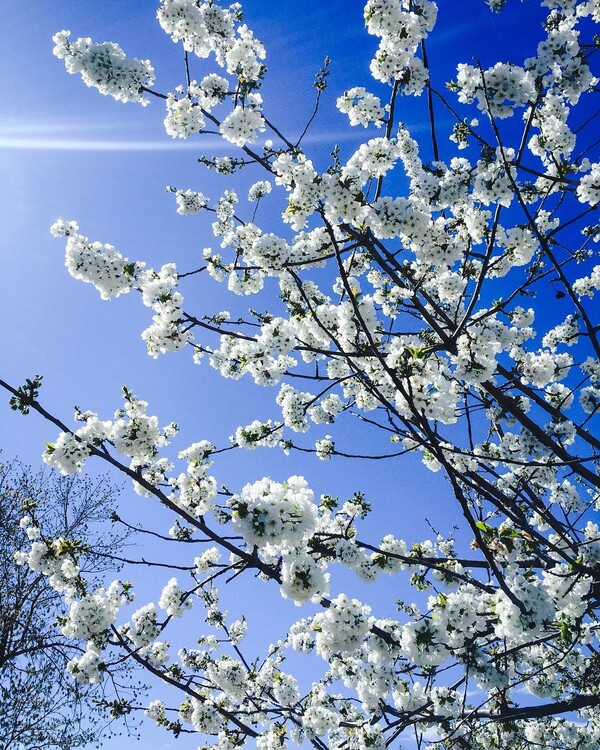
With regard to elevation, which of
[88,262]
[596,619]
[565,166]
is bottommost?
[596,619]

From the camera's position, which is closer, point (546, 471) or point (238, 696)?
point (546, 471)

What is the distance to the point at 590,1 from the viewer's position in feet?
17.6

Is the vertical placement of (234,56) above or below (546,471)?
above

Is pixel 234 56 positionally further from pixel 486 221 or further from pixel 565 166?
pixel 565 166

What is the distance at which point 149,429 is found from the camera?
5113 millimetres

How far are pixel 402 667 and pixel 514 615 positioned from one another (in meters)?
2.17

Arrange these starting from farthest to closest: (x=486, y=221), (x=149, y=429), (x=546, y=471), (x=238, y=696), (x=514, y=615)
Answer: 1. (x=238, y=696)
2. (x=546, y=471)
3. (x=486, y=221)
4. (x=149, y=429)
5. (x=514, y=615)

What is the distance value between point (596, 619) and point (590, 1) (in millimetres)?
7088

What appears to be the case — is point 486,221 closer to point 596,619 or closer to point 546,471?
point 546,471

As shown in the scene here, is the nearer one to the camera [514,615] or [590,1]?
[514,615]

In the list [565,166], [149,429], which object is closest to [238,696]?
[149,429]

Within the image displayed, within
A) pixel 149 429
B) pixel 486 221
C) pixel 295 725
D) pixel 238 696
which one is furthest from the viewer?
pixel 238 696

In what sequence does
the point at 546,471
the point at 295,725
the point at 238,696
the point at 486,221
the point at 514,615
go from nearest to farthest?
the point at 514,615, the point at 486,221, the point at 546,471, the point at 295,725, the point at 238,696

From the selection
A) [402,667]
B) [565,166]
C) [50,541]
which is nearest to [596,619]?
[402,667]
